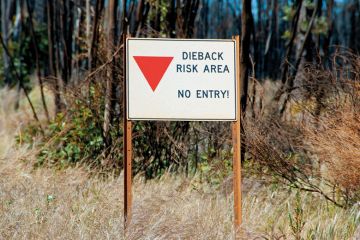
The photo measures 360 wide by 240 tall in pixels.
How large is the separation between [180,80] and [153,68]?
232 mm

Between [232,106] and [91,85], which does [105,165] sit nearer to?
[91,85]

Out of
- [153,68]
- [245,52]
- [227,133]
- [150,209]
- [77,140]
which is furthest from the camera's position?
[77,140]

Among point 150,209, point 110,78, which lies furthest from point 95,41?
point 150,209

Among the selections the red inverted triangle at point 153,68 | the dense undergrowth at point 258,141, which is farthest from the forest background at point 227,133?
the red inverted triangle at point 153,68

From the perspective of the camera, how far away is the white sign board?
19.2 feet

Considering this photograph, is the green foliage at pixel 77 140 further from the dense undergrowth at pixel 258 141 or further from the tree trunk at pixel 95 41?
the tree trunk at pixel 95 41

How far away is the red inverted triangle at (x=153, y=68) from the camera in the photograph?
5.83m

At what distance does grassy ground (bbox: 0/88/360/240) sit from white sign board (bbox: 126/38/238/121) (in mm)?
820

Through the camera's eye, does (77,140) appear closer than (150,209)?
No

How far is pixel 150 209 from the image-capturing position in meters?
6.04

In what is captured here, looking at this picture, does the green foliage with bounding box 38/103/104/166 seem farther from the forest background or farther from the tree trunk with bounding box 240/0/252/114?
the tree trunk with bounding box 240/0/252/114

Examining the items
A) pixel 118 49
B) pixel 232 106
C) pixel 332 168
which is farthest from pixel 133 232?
pixel 118 49

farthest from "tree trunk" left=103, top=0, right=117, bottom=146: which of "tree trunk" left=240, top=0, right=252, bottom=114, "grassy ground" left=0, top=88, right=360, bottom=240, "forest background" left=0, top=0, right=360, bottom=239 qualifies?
"tree trunk" left=240, top=0, right=252, bottom=114

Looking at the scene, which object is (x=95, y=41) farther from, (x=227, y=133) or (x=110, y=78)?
(x=227, y=133)
